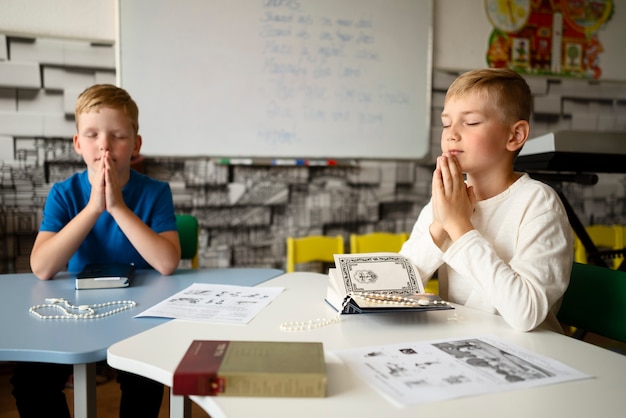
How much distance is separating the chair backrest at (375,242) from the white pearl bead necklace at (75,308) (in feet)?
6.11

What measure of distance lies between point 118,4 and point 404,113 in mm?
1656

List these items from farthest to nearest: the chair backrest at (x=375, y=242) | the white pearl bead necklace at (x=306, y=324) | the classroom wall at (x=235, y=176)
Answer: the chair backrest at (x=375, y=242) → the classroom wall at (x=235, y=176) → the white pearl bead necklace at (x=306, y=324)

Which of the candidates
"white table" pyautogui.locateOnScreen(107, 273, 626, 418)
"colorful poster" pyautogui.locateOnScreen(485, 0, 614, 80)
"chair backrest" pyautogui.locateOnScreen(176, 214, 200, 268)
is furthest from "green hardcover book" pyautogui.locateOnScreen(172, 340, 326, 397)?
"colorful poster" pyautogui.locateOnScreen(485, 0, 614, 80)

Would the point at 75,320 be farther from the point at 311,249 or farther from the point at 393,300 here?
the point at 311,249

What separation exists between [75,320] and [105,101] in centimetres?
75

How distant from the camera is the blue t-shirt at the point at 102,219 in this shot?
5.02ft

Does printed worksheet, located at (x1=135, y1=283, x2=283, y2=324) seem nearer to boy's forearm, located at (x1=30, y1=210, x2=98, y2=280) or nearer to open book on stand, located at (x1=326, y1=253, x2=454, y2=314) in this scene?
open book on stand, located at (x1=326, y1=253, x2=454, y2=314)

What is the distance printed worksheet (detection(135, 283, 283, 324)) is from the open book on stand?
17cm

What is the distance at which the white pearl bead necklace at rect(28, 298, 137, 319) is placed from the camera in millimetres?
1032

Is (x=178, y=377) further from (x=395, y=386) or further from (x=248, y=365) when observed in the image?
(x=395, y=386)

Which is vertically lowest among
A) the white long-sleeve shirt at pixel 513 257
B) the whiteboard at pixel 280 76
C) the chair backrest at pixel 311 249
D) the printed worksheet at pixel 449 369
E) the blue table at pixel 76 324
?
the chair backrest at pixel 311 249

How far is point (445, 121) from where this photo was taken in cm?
125

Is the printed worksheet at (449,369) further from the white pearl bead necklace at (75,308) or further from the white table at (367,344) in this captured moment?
the white pearl bead necklace at (75,308)

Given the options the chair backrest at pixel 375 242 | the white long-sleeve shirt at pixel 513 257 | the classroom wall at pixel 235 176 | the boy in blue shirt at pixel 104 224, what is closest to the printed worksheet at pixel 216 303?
the boy in blue shirt at pixel 104 224
